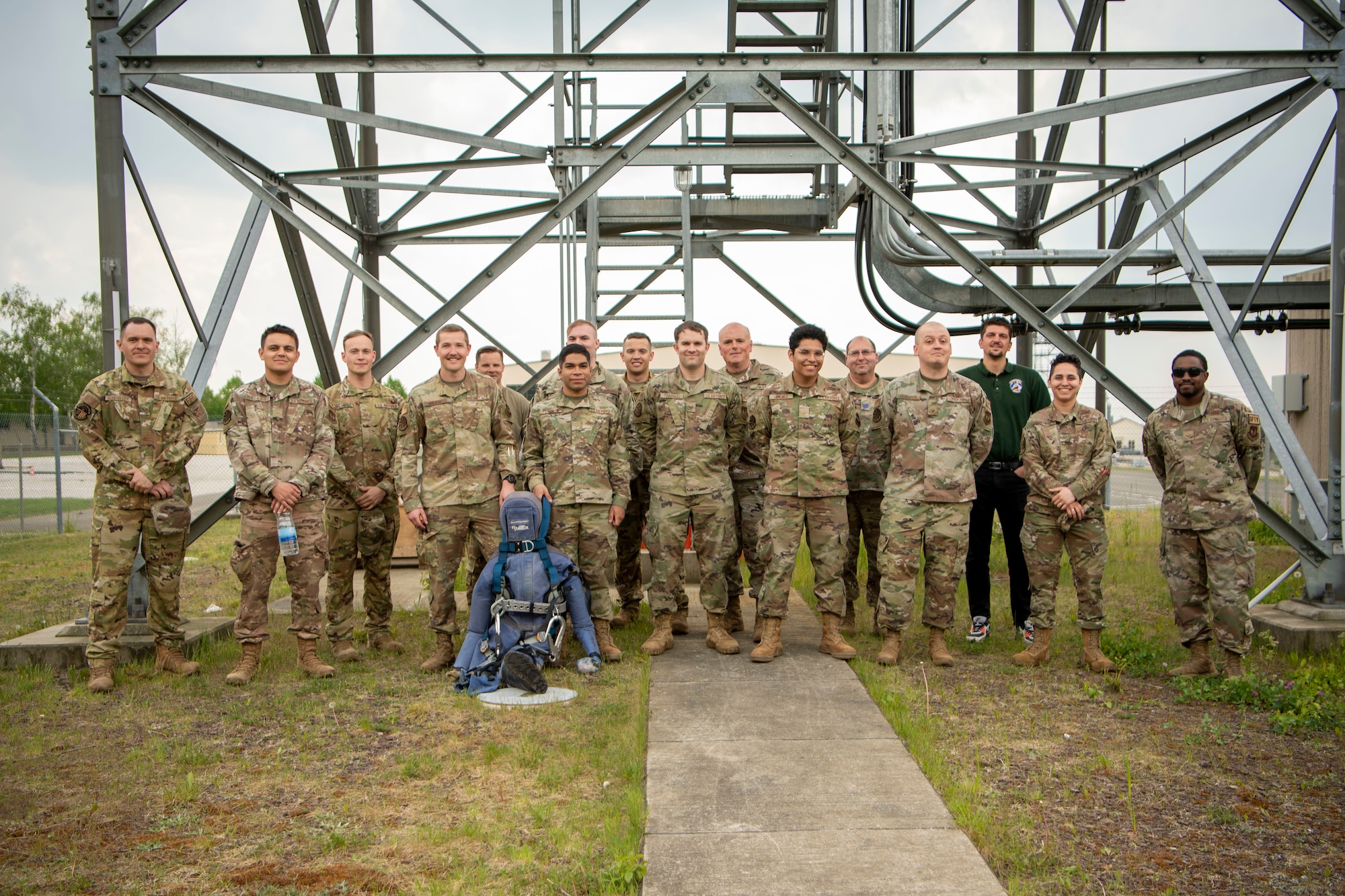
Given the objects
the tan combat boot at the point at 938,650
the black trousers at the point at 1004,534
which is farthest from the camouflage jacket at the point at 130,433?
the black trousers at the point at 1004,534

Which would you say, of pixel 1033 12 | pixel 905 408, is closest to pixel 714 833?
pixel 905 408

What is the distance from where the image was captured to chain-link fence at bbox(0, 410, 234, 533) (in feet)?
48.5

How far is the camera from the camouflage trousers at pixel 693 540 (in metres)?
6.60

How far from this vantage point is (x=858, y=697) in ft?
18.5

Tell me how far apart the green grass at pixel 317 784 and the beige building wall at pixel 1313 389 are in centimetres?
1072

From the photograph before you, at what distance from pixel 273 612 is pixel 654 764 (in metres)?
5.25

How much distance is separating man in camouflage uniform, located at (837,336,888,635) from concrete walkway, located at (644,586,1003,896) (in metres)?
1.41

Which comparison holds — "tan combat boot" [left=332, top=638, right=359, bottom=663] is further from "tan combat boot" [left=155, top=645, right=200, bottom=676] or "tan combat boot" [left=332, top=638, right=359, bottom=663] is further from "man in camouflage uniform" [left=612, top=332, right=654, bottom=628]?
"man in camouflage uniform" [left=612, top=332, right=654, bottom=628]

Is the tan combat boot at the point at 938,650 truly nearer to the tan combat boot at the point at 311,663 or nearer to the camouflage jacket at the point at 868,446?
the camouflage jacket at the point at 868,446

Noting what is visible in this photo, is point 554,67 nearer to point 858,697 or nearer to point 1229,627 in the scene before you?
point 858,697

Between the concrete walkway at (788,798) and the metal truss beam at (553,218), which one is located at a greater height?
the metal truss beam at (553,218)

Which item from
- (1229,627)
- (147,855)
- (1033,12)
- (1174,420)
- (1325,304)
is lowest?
(147,855)

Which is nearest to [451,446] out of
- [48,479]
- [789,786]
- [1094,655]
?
[789,786]

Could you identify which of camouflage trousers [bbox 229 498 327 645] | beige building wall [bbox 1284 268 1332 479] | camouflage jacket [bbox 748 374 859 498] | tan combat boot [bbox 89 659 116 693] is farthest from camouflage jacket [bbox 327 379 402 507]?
beige building wall [bbox 1284 268 1332 479]
